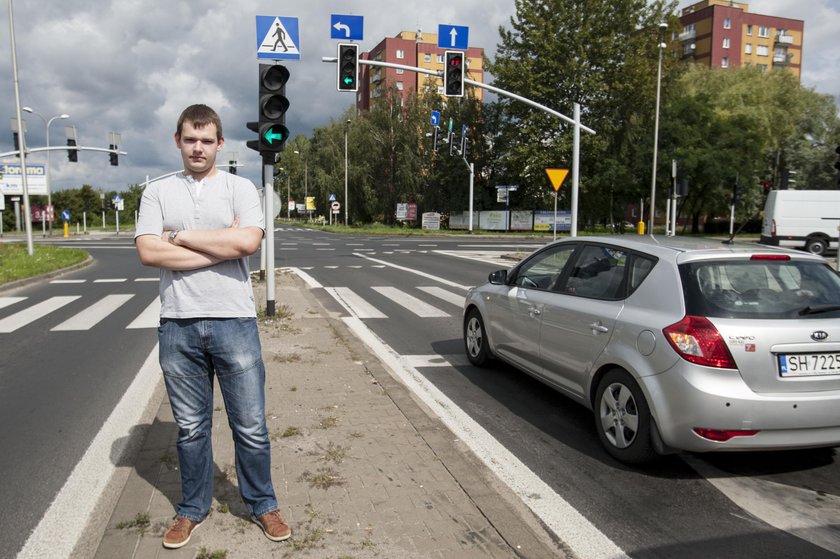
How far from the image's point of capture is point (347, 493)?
11.2ft

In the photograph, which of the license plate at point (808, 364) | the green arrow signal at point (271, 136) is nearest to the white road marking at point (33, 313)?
the green arrow signal at point (271, 136)

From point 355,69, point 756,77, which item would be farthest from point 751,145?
point 355,69

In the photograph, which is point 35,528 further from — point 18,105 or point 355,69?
point 18,105

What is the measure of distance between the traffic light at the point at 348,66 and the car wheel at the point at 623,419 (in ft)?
44.6

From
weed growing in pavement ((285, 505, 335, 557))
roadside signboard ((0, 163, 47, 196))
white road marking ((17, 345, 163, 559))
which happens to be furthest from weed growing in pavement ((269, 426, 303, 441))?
roadside signboard ((0, 163, 47, 196))

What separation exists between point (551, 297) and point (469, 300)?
189 centimetres

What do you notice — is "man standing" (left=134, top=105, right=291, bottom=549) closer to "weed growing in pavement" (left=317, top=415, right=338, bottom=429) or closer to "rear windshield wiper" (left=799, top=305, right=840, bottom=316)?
"weed growing in pavement" (left=317, top=415, right=338, bottom=429)

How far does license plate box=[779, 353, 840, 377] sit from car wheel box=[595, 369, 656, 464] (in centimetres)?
79

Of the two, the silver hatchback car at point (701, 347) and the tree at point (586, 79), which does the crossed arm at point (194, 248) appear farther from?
the tree at point (586, 79)

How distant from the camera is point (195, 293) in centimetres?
283

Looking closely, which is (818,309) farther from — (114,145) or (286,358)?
(114,145)

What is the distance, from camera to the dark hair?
2.86 metres

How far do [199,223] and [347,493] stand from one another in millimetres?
1615

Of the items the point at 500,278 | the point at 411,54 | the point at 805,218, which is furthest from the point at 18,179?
the point at 500,278
